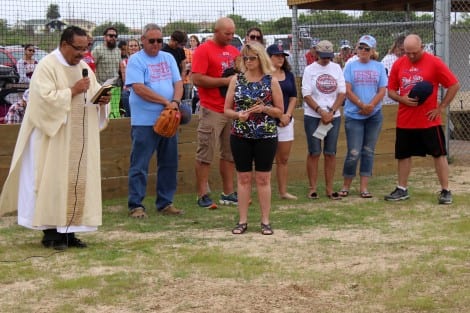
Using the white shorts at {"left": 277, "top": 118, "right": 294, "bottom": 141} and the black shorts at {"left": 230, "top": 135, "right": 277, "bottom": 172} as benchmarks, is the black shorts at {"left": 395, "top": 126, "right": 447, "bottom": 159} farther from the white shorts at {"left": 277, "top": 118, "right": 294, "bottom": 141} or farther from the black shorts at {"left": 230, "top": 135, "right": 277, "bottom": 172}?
the black shorts at {"left": 230, "top": 135, "right": 277, "bottom": 172}

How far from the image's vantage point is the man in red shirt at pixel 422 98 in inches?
345

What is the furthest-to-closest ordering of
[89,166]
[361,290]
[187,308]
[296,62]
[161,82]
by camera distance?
[296,62], [161,82], [89,166], [361,290], [187,308]

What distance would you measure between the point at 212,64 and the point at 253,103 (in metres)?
1.52

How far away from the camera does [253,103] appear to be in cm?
727

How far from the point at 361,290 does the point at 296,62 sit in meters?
6.55

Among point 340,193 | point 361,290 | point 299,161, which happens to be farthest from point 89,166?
point 299,161

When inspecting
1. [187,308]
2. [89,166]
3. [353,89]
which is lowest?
[187,308]

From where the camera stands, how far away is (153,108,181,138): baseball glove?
804 cm

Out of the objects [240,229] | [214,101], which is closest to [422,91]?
[214,101]

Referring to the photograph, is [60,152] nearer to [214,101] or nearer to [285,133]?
[214,101]

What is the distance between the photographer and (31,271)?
20.0 ft

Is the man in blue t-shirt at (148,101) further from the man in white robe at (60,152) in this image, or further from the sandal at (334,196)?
the sandal at (334,196)

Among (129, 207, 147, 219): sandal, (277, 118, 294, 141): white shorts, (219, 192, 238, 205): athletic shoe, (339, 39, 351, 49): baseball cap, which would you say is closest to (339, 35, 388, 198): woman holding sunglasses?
(277, 118, 294, 141): white shorts

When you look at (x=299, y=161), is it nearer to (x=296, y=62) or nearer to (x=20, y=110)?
(x=296, y=62)
